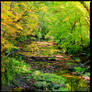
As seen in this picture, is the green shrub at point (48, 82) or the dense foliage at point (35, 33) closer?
the dense foliage at point (35, 33)

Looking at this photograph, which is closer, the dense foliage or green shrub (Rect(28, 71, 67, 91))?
the dense foliage

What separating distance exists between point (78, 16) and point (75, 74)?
5.88 metres

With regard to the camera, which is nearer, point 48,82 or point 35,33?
point 48,82

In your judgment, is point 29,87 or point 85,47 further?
point 85,47

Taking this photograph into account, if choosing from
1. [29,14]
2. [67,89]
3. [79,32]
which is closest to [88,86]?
[67,89]

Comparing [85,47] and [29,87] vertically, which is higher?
[85,47]

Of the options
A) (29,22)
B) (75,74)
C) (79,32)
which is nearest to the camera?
(29,22)

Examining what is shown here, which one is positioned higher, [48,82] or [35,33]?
[35,33]

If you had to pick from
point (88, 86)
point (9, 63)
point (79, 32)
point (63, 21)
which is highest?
point (63, 21)

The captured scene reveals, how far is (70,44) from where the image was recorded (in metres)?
15.2

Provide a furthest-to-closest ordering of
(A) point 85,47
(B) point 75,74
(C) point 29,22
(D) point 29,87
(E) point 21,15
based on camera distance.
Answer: (A) point 85,47
(B) point 75,74
(C) point 29,22
(E) point 21,15
(D) point 29,87

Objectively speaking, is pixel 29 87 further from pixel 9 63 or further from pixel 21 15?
pixel 21 15

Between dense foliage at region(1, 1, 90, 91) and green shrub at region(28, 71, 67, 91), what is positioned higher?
dense foliage at region(1, 1, 90, 91)

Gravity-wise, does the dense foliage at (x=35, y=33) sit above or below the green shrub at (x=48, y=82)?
above
